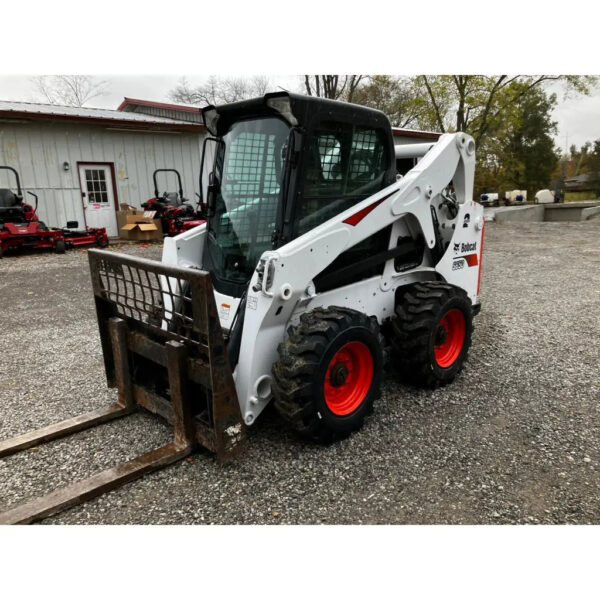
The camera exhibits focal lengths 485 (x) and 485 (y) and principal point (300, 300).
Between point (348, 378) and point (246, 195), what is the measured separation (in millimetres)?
1433

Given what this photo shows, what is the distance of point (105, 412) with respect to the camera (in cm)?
340

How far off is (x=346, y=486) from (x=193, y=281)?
1.42 m

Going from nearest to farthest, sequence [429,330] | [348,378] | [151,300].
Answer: [151,300], [348,378], [429,330]

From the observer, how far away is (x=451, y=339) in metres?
4.09

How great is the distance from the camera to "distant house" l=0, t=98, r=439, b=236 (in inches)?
505

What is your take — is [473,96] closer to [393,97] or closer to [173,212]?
[393,97]

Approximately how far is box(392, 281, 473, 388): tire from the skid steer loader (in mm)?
11

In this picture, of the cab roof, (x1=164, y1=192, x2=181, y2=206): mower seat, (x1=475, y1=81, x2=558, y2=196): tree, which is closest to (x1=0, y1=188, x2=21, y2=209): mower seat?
(x1=164, y1=192, x2=181, y2=206): mower seat

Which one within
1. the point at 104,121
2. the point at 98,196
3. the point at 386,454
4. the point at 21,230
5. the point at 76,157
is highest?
the point at 104,121

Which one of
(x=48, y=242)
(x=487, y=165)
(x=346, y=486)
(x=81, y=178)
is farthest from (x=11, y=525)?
(x=487, y=165)

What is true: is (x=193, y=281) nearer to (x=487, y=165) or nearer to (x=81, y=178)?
(x=81, y=178)

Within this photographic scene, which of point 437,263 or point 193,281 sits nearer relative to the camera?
point 193,281

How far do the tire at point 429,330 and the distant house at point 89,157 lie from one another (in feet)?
36.2

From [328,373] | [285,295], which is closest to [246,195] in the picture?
[285,295]
